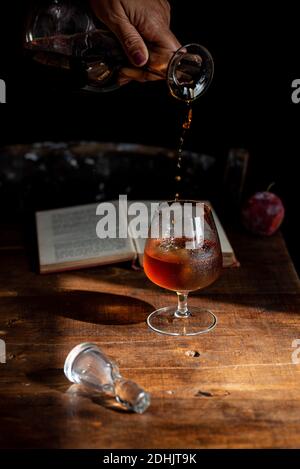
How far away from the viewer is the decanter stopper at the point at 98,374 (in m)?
1.05

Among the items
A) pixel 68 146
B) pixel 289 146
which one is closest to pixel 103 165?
pixel 68 146

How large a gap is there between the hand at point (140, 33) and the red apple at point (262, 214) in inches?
16.7

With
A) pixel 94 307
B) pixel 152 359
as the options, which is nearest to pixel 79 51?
pixel 94 307

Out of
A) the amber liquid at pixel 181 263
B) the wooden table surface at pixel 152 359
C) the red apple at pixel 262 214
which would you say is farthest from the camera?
the red apple at pixel 262 214

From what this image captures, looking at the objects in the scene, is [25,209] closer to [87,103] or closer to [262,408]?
[87,103]

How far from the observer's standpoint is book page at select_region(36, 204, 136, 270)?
1592 mm

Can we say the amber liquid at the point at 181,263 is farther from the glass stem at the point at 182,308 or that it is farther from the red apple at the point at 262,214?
the red apple at the point at 262,214

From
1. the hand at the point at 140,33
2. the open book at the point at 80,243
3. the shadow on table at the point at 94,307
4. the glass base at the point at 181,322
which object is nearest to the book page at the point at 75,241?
the open book at the point at 80,243

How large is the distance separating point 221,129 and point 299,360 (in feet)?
5.30

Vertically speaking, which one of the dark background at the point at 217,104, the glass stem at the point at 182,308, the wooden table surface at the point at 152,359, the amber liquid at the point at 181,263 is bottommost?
the wooden table surface at the point at 152,359

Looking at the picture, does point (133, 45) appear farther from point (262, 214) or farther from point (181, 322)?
point (181, 322)

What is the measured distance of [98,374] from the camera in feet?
3.60

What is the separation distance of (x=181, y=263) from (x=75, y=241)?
0.51 meters

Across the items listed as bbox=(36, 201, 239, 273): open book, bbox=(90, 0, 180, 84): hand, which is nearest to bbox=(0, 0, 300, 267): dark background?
bbox=(90, 0, 180, 84): hand
